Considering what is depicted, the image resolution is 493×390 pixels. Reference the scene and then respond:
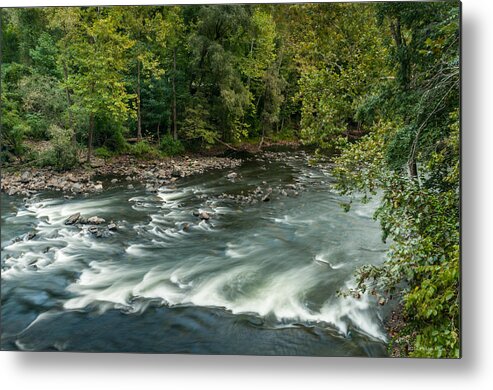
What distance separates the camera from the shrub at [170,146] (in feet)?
10.8

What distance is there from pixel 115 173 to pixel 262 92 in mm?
1257

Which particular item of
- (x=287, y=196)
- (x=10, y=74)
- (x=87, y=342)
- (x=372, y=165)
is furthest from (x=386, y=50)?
(x=87, y=342)

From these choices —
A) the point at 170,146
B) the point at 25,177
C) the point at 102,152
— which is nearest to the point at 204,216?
the point at 170,146

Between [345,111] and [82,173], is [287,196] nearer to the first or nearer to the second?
[345,111]

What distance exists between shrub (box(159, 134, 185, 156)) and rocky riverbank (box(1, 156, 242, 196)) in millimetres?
53

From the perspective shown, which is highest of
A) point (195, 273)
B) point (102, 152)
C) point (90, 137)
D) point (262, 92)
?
point (262, 92)

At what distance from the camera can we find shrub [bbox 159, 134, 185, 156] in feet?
10.8

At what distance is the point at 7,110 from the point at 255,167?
6.14 ft

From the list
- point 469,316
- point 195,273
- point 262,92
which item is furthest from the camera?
point 262,92

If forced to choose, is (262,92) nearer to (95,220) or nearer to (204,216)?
(204,216)

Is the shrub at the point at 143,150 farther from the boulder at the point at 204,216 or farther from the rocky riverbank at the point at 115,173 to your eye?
the boulder at the point at 204,216

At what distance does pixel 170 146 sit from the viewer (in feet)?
11.0

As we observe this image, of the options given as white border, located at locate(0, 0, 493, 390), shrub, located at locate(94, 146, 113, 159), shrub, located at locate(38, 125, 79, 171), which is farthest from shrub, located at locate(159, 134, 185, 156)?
white border, located at locate(0, 0, 493, 390)

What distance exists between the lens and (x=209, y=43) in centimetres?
322
